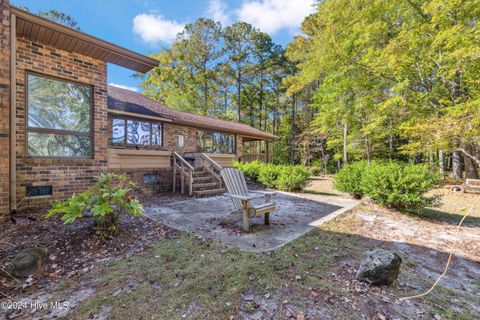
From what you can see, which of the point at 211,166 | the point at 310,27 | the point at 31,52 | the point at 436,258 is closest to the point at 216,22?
the point at 310,27

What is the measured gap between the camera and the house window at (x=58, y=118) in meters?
4.87

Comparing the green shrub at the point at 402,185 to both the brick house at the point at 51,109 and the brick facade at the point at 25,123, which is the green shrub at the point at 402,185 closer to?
the brick house at the point at 51,109

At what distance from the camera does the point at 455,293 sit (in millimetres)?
2461

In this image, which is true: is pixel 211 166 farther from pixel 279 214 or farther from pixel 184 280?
pixel 184 280

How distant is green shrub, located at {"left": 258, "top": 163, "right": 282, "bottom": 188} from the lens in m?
9.79

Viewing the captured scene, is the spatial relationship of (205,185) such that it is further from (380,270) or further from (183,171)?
(380,270)

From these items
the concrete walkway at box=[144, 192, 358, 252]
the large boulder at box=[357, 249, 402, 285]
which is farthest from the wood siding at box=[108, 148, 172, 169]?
the large boulder at box=[357, 249, 402, 285]

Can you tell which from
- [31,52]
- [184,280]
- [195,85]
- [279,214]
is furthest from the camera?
[195,85]

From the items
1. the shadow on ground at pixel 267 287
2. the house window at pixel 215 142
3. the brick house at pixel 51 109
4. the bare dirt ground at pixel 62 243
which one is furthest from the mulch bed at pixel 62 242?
the house window at pixel 215 142

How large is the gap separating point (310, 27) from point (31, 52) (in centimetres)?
1716

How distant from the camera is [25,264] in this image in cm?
257

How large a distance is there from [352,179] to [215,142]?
8073 mm

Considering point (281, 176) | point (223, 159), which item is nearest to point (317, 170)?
point (281, 176)

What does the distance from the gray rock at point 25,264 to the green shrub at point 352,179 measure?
782 cm
